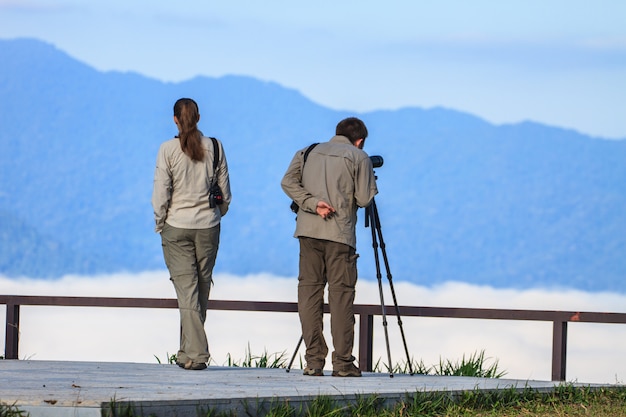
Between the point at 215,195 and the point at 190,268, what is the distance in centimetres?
53

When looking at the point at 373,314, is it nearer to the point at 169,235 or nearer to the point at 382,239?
the point at 382,239

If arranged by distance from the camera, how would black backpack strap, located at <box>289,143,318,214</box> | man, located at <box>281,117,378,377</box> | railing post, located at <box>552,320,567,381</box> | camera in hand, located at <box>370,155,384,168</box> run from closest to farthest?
1. man, located at <box>281,117,378,377</box>
2. black backpack strap, located at <box>289,143,318,214</box>
3. camera in hand, located at <box>370,155,384,168</box>
4. railing post, located at <box>552,320,567,381</box>

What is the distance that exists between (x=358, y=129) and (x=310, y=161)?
410mm

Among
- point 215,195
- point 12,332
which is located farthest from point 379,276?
point 12,332

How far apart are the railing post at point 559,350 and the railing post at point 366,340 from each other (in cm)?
A: 136

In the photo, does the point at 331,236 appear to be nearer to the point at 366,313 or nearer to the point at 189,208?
the point at 189,208

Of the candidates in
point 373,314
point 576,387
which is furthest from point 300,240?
point 576,387

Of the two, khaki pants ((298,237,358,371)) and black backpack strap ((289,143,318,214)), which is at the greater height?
black backpack strap ((289,143,318,214))

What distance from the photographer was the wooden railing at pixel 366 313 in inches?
335

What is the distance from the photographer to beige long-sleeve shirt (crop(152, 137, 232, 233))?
8.03 metres

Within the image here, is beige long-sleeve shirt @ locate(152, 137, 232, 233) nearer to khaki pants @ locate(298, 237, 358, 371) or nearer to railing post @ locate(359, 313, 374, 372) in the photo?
khaki pants @ locate(298, 237, 358, 371)

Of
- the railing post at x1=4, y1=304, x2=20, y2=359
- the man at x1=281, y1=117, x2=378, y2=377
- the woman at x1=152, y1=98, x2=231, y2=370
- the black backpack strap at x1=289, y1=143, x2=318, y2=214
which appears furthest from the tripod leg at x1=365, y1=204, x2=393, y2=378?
the railing post at x1=4, y1=304, x2=20, y2=359

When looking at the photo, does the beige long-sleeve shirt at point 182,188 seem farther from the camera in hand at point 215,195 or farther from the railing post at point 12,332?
the railing post at point 12,332

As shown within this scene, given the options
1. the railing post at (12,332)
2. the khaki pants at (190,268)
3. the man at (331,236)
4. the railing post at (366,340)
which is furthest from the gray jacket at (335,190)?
the railing post at (12,332)
